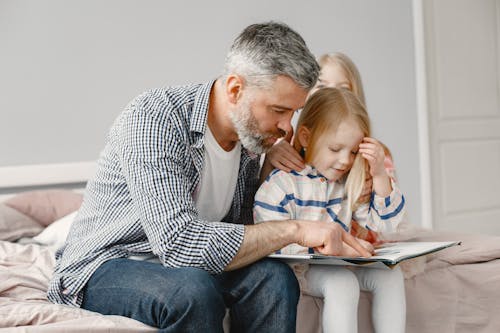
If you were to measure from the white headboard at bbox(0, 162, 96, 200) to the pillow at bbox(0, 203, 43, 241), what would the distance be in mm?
444

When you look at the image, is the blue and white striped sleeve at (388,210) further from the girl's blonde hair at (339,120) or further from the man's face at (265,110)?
the man's face at (265,110)

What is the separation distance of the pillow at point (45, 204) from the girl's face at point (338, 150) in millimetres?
1282

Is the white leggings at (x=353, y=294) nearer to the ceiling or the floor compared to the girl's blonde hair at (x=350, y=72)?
nearer to the floor

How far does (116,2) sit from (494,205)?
8.37 feet

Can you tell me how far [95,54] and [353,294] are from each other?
6.96ft

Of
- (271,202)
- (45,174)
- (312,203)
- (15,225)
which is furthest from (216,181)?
(45,174)

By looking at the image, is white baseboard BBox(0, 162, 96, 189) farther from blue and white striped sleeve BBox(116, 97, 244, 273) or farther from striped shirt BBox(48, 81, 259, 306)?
blue and white striped sleeve BBox(116, 97, 244, 273)

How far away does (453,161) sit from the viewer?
4137mm


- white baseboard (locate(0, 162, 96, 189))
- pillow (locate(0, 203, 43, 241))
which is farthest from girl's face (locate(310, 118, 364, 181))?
white baseboard (locate(0, 162, 96, 189))

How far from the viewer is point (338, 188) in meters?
1.89

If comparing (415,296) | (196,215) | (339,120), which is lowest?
(415,296)

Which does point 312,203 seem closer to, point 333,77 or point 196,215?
point 196,215

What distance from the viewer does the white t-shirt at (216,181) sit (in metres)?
1.69

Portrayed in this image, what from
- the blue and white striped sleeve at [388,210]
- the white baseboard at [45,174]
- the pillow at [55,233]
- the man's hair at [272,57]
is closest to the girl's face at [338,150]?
the blue and white striped sleeve at [388,210]
